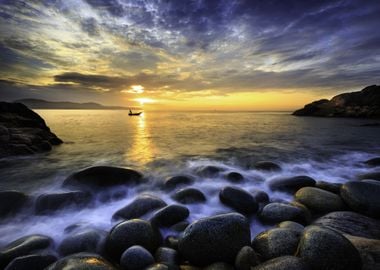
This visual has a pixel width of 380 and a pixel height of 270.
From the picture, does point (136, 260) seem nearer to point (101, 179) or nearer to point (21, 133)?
point (101, 179)

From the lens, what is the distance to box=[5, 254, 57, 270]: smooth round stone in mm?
3922

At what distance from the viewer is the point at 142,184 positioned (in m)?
9.36

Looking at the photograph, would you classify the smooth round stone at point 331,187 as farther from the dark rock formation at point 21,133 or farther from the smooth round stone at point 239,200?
the dark rock formation at point 21,133

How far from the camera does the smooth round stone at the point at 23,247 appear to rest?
432 cm

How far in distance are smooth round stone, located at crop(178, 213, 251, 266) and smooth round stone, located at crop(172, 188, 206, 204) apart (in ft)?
9.15

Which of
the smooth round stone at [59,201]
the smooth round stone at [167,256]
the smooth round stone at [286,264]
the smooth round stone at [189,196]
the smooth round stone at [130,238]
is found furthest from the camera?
the smooth round stone at [189,196]

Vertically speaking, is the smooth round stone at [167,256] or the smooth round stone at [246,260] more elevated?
the smooth round stone at [246,260]

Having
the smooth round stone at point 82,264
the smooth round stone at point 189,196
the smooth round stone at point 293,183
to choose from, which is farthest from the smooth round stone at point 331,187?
the smooth round stone at point 82,264

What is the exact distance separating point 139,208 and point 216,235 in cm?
303

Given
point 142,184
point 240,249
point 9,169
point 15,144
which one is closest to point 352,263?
point 240,249

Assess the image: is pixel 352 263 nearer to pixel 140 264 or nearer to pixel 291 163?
pixel 140 264

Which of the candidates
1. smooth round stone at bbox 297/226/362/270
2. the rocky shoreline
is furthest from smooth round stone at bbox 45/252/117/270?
smooth round stone at bbox 297/226/362/270

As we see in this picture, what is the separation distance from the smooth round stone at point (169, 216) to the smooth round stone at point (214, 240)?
1379 millimetres

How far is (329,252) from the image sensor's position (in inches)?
132
